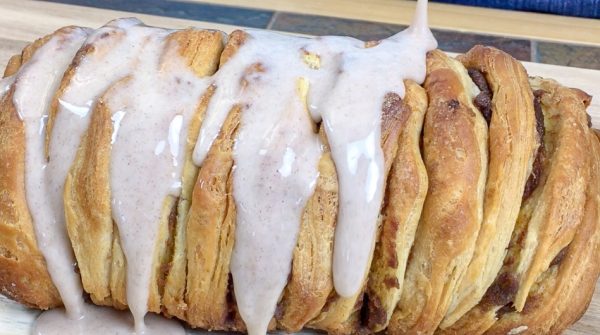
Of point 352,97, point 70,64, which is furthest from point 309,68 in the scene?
point 70,64

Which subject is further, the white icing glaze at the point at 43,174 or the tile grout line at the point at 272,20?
the tile grout line at the point at 272,20

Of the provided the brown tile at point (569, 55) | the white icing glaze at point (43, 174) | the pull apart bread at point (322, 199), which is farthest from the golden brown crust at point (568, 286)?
the brown tile at point (569, 55)

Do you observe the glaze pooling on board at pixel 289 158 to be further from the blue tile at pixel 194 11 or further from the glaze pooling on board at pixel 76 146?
the blue tile at pixel 194 11

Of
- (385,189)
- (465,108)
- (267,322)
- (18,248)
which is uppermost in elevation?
(465,108)

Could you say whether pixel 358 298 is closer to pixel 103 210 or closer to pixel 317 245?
pixel 317 245

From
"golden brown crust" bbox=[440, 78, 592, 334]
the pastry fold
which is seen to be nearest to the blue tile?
the pastry fold

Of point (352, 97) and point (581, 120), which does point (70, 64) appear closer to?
point (352, 97)
